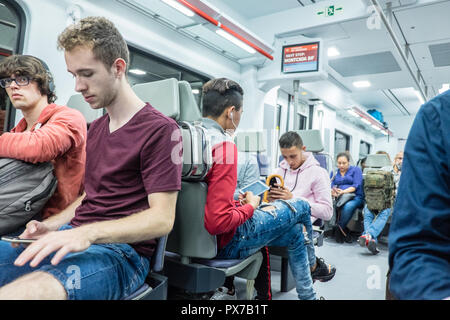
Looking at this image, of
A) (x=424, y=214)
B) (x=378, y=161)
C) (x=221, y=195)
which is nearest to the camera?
(x=424, y=214)

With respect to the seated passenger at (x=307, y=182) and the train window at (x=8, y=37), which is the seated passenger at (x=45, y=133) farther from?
the train window at (x=8, y=37)

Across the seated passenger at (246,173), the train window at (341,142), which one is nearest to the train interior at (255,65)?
the seated passenger at (246,173)

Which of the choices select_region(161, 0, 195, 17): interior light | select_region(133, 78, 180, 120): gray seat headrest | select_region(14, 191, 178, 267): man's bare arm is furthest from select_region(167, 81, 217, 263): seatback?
select_region(161, 0, 195, 17): interior light

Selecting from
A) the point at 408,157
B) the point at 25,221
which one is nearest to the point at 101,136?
the point at 25,221

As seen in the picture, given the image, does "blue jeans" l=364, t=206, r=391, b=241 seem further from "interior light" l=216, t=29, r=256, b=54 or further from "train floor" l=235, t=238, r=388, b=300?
"interior light" l=216, t=29, r=256, b=54

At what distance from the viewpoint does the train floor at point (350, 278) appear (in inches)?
101

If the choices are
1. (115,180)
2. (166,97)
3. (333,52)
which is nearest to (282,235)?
(166,97)

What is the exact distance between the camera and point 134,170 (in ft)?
Result: 3.62

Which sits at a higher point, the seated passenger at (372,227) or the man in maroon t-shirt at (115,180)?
the man in maroon t-shirt at (115,180)

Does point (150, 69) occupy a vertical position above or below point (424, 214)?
above

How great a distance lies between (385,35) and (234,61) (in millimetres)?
2887

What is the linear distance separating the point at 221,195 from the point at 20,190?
0.81 metres

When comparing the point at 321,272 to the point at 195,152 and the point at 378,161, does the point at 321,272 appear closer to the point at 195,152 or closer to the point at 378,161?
the point at 195,152

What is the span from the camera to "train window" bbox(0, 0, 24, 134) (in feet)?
9.91
